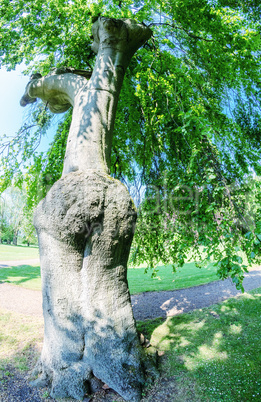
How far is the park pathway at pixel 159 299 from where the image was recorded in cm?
560

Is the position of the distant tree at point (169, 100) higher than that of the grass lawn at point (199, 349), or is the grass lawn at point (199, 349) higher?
the distant tree at point (169, 100)

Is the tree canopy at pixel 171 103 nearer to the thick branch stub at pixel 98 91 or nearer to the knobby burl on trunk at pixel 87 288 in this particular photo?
the thick branch stub at pixel 98 91

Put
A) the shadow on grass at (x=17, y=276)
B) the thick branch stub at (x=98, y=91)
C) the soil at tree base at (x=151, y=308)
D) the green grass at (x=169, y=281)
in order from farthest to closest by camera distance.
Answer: the shadow on grass at (x=17, y=276) → the green grass at (x=169, y=281) → the thick branch stub at (x=98, y=91) → the soil at tree base at (x=151, y=308)

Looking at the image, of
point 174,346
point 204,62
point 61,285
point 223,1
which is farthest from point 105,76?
point 174,346

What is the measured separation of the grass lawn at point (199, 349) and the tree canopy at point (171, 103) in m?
1.03

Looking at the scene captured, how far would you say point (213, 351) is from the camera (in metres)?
3.13

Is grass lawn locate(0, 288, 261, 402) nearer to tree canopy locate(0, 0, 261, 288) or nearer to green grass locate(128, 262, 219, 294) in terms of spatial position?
tree canopy locate(0, 0, 261, 288)

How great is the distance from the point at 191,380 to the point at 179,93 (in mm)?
3953

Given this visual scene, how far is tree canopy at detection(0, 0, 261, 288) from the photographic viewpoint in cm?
→ 372

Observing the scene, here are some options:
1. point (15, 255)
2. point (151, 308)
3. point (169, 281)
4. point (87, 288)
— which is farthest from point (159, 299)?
point (15, 255)

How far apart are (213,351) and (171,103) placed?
12.3ft

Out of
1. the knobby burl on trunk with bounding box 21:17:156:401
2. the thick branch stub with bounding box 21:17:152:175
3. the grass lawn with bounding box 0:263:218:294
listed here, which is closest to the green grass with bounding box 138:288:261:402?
the knobby burl on trunk with bounding box 21:17:156:401

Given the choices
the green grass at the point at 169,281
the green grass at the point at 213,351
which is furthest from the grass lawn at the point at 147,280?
the green grass at the point at 213,351

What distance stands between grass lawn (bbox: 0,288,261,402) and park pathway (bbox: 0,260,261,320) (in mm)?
964
